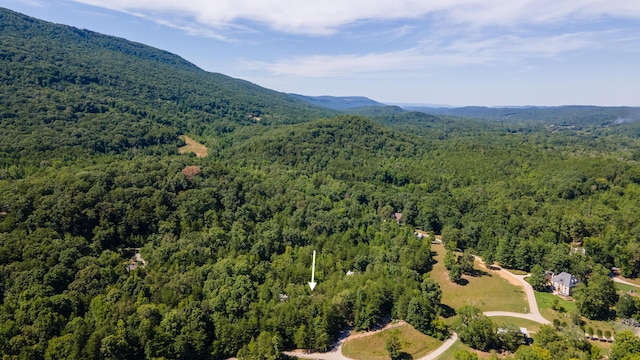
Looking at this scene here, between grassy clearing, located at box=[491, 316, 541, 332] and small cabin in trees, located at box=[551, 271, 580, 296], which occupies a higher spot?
small cabin in trees, located at box=[551, 271, 580, 296]

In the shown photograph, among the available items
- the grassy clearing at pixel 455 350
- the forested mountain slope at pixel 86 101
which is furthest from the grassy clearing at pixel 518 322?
the forested mountain slope at pixel 86 101

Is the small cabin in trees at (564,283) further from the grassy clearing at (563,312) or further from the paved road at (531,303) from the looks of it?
the paved road at (531,303)

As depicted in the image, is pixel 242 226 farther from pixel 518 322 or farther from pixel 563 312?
pixel 563 312

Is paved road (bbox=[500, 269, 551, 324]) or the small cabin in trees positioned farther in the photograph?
the small cabin in trees

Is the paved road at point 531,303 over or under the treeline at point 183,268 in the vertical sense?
under

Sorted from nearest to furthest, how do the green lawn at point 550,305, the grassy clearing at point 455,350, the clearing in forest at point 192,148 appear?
the grassy clearing at point 455,350 < the green lawn at point 550,305 < the clearing in forest at point 192,148

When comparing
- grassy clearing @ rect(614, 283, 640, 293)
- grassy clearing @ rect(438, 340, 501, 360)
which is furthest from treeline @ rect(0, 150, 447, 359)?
grassy clearing @ rect(614, 283, 640, 293)

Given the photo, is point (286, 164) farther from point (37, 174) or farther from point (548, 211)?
point (548, 211)

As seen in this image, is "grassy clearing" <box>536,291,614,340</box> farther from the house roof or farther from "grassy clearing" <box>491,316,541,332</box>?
"grassy clearing" <box>491,316,541,332</box>
